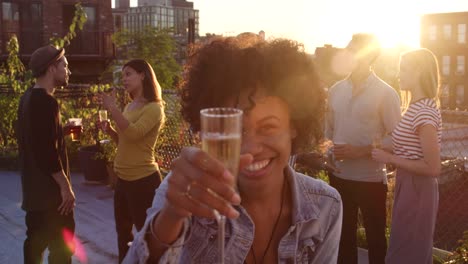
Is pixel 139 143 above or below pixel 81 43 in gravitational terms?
below

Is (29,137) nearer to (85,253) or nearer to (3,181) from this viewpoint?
(85,253)

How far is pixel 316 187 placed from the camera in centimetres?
217

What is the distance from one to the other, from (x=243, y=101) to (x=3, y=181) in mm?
7631

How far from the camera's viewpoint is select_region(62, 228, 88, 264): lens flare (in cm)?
381

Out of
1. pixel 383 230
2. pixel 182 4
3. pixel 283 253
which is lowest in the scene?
pixel 383 230

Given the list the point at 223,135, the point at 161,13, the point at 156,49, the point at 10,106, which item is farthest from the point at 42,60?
the point at 161,13

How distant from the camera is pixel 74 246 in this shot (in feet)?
13.4

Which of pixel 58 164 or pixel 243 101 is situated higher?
pixel 243 101

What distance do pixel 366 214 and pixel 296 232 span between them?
7.21ft

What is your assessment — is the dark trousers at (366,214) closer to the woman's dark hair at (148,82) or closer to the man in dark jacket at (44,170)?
the woman's dark hair at (148,82)

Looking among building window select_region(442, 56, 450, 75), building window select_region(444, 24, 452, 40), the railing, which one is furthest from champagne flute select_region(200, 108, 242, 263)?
building window select_region(444, 24, 452, 40)

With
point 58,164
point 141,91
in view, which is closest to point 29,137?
point 58,164

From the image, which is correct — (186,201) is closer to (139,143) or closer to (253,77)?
(253,77)

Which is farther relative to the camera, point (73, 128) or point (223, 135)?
point (73, 128)
